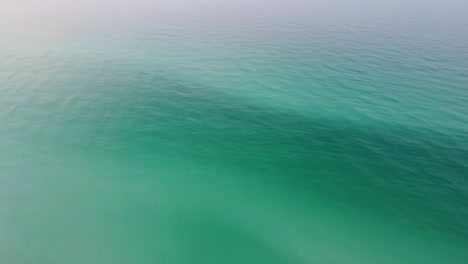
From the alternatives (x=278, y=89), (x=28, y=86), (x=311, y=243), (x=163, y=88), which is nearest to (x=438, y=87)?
(x=278, y=89)

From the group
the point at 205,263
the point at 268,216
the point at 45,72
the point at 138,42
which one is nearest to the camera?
the point at 205,263

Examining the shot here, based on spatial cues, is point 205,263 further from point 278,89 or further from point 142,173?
point 278,89

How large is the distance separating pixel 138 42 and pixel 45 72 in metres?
22.9

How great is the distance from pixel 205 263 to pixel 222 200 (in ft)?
23.9

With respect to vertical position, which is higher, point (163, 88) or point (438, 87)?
point (438, 87)

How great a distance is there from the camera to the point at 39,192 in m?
31.2

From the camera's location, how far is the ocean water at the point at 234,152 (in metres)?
27.1

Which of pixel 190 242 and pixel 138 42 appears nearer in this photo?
pixel 190 242

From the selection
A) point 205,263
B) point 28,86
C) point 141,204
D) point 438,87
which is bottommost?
point 205,263

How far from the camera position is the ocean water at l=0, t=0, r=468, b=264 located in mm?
27062

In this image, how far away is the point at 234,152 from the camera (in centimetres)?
3781

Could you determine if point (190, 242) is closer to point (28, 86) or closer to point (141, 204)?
point (141, 204)

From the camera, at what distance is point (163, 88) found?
52.1 m

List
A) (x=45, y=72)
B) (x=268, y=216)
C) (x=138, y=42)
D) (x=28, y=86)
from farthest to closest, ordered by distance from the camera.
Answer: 1. (x=138, y=42)
2. (x=45, y=72)
3. (x=28, y=86)
4. (x=268, y=216)
